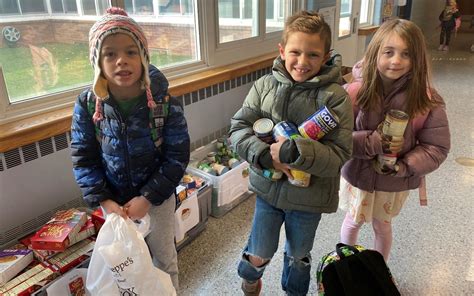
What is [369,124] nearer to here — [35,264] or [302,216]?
[302,216]

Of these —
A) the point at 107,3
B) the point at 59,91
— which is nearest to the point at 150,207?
the point at 59,91

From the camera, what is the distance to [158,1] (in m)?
2.20

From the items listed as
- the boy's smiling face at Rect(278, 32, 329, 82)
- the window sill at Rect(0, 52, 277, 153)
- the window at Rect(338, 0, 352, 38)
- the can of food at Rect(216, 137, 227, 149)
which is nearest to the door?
the window at Rect(338, 0, 352, 38)

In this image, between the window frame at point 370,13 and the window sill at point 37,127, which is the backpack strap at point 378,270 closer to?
the window sill at point 37,127

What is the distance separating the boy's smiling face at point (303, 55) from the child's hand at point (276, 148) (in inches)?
7.7

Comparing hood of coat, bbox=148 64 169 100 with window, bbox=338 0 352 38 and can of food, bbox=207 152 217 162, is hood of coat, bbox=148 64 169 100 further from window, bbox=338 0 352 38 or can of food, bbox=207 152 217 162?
window, bbox=338 0 352 38

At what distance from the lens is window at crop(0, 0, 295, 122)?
1540 mm

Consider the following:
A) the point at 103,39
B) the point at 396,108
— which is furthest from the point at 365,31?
the point at 103,39

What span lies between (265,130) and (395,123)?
1.35 ft

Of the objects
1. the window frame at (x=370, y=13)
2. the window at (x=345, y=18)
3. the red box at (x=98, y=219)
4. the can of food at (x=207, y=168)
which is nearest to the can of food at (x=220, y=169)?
the can of food at (x=207, y=168)

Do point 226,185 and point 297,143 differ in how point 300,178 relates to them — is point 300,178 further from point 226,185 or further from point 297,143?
point 226,185

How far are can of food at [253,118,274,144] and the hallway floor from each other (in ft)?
2.44

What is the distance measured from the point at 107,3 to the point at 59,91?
486 millimetres

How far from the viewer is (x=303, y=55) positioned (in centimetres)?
111
